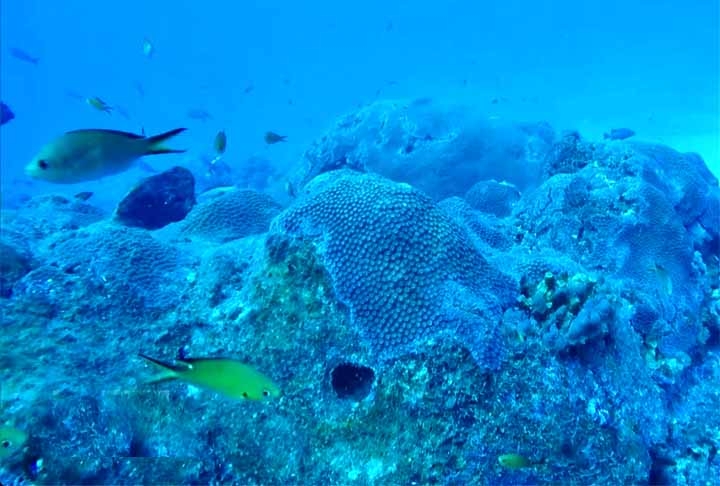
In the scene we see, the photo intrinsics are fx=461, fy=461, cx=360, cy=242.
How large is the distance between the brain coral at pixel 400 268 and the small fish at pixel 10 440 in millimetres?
2105

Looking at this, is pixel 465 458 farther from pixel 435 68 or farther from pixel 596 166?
pixel 435 68

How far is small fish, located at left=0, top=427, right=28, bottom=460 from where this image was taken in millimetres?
2777

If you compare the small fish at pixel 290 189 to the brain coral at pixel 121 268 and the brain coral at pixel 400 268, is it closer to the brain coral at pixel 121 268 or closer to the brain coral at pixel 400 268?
the brain coral at pixel 121 268

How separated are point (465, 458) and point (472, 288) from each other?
115 centimetres

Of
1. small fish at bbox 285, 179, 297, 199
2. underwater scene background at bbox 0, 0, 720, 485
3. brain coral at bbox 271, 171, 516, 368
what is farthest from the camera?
small fish at bbox 285, 179, 297, 199

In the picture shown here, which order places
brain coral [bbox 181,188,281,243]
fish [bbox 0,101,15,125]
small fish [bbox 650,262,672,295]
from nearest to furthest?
1. small fish [bbox 650,262,672,295]
2. brain coral [bbox 181,188,281,243]
3. fish [bbox 0,101,15,125]

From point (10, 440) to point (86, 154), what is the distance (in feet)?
6.32

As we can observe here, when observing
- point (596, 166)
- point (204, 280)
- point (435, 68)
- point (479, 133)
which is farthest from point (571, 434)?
point (435, 68)

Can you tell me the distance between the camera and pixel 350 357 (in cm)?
323

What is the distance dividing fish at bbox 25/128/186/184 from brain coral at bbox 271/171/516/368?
152cm

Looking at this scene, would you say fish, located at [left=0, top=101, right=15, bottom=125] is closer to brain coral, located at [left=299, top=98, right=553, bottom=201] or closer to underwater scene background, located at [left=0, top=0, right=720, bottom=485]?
underwater scene background, located at [left=0, top=0, right=720, bottom=485]

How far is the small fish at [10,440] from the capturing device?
9.11ft

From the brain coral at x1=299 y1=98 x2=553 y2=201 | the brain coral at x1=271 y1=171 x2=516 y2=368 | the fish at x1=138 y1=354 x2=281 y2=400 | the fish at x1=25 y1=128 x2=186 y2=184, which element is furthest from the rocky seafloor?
the brain coral at x1=299 y1=98 x2=553 y2=201

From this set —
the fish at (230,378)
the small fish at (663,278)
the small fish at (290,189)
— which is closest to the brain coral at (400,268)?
the fish at (230,378)
